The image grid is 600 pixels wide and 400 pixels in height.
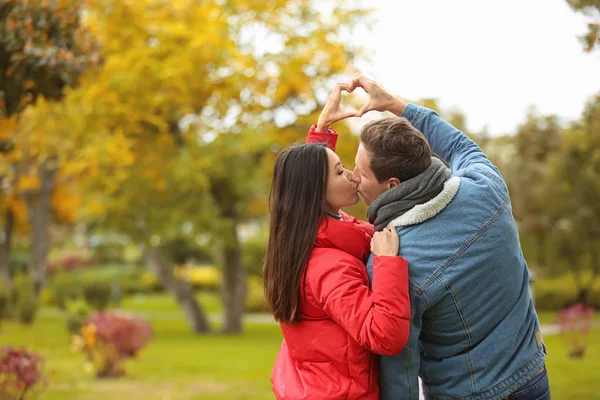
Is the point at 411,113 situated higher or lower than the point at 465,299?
higher

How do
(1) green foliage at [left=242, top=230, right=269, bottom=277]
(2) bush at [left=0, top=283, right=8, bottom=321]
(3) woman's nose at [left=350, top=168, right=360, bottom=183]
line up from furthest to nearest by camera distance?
(1) green foliage at [left=242, top=230, right=269, bottom=277], (2) bush at [left=0, top=283, right=8, bottom=321], (3) woman's nose at [left=350, top=168, right=360, bottom=183]

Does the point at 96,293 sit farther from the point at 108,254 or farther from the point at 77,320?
the point at 108,254

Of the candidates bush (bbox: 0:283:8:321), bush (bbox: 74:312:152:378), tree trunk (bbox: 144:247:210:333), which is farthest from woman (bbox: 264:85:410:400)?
bush (bbox: 0:283:8:321)

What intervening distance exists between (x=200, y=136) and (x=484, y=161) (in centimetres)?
1450

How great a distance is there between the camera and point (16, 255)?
34.6 meters

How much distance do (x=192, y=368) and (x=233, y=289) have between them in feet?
22.1

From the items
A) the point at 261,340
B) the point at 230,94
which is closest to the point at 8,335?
the point at 261,340

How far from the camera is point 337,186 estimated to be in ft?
8.33

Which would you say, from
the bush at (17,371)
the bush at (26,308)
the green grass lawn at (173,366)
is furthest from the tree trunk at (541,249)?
the bush at (17,371)

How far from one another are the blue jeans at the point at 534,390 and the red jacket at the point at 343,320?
1.46 ft

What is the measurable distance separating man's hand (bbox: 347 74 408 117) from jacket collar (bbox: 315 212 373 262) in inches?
17.6

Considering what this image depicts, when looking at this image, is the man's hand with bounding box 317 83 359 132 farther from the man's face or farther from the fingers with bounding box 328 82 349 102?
the man's face

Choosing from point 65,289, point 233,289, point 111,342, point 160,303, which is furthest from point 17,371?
point 160,303

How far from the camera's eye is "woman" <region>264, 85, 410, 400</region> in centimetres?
228
